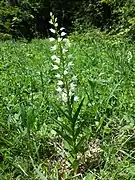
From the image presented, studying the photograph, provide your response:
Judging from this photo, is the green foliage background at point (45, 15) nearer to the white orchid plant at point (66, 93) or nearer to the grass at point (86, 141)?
the grass at point (86, 141)

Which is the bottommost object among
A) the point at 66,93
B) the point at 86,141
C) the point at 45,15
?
the point at 86,141

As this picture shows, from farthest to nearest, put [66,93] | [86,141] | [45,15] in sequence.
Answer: [45,15], [86,141], [66,93]

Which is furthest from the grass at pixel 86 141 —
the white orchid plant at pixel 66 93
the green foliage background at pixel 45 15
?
the green foliage background at pixel 45 15

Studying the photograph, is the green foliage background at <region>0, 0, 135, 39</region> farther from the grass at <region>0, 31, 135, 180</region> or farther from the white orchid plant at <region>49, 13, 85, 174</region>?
the white orchid plant at <region>49, 13, 85, 174</region>

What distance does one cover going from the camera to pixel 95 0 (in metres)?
14.6

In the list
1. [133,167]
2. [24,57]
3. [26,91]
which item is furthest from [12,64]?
[133,167]

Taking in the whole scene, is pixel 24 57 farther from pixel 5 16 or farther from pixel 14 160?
pixel 5 16

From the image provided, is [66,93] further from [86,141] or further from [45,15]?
[45,15]

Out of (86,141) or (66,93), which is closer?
(66,93)

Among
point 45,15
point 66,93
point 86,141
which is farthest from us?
point 45,15

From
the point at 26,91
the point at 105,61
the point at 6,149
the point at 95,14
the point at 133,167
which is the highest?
the point at 95,14

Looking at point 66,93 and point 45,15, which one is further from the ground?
point 45,15

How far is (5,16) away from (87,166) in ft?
42.4

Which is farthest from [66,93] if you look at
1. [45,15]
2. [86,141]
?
[45,15]
